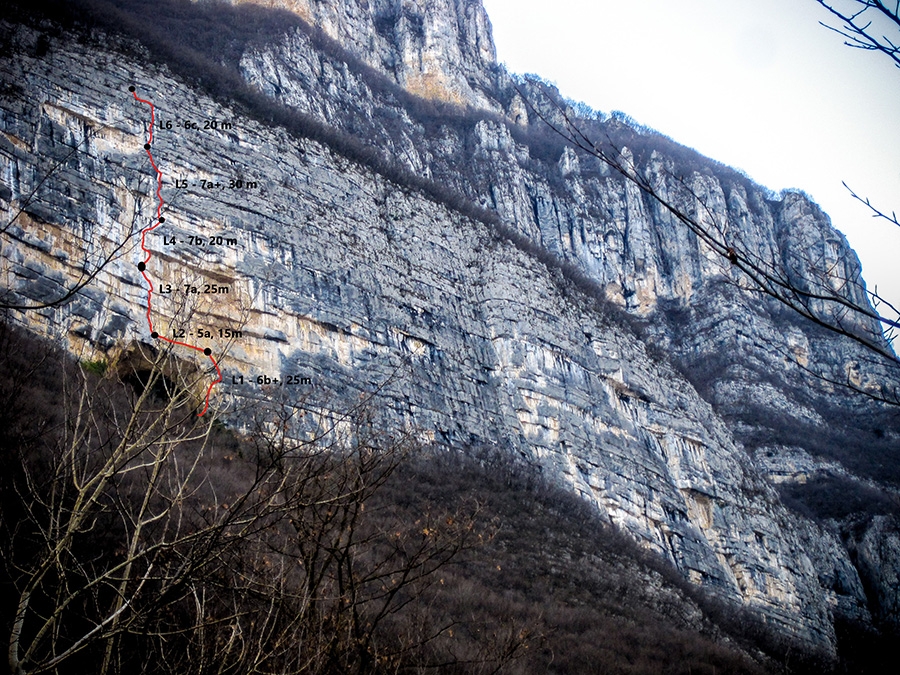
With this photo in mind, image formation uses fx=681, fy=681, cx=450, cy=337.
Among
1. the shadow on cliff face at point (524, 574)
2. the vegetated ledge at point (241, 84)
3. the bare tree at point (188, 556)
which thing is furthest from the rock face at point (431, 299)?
the bare tree at point (188, 556)

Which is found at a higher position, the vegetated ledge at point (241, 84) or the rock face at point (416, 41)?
the rock face at point (416, 41)

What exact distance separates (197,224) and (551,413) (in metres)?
17.1

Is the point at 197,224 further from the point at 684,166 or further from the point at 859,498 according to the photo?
the point at 684,166

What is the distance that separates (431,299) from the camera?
104ft

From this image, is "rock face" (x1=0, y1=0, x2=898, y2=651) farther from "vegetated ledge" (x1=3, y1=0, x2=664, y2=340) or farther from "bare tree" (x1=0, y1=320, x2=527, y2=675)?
"bare tree" (x1=0, y1=320, x2=527, y2=675)

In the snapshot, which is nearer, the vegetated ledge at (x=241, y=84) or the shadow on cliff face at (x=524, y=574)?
the shadow on cliff face at (x=524, y=574)

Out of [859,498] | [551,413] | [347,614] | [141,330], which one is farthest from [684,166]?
[347,614]

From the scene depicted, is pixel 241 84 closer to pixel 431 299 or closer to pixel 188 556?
pixel 431 299

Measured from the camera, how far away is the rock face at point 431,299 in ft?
73.1

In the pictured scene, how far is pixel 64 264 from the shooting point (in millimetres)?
20875

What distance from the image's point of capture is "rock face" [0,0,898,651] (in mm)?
22281

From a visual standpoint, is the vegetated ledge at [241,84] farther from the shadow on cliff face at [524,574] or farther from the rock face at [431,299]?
the shadow on cliff face at [524,574]

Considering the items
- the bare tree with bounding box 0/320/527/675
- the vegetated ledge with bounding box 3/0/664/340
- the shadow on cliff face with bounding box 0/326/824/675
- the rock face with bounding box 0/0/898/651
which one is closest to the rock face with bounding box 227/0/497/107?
the rock face with bounding box 0/0/898/651

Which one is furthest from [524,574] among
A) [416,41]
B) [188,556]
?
[416,41]
